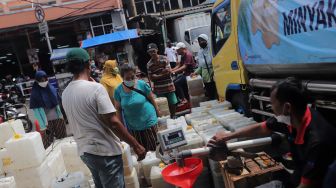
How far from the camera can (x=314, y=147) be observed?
2215 millimetres

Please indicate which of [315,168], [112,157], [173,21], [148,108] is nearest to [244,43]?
[148,108]

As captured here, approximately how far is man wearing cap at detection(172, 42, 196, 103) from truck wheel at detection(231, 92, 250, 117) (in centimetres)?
249

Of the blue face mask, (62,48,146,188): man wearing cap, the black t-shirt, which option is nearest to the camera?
the black t-shirt

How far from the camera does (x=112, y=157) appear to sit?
3.38 meters

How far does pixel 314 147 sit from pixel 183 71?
7.09 m

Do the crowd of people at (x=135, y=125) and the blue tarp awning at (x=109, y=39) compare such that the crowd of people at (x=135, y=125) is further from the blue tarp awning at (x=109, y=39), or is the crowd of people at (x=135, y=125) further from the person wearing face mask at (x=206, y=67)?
the blue tarp awning at (x=109, y=39)

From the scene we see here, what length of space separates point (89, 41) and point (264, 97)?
12.9 m

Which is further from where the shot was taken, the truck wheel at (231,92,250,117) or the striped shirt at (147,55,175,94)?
the striped shirt at (147,55,175,94)

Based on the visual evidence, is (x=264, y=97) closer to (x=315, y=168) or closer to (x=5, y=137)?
(x=315, y=168)

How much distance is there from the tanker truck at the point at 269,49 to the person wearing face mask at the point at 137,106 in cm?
154

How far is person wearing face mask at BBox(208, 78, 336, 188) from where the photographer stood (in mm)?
2205

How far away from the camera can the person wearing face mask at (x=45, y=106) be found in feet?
24.5

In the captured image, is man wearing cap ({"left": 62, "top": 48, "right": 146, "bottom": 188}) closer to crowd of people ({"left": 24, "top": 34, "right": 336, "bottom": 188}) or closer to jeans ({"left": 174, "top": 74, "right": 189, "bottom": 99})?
crowd of people ({"left": 24, "top": 34, "right": 336, "bottom": 188})

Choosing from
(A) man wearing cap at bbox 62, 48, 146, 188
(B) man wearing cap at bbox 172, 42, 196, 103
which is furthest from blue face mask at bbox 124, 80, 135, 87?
(B) man wearing cap at bbox 172, 42, 196, 103
